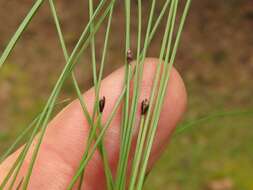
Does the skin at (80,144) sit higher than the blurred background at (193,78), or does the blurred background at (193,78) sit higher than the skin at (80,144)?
the blurred background at (193,78)

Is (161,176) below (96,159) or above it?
above

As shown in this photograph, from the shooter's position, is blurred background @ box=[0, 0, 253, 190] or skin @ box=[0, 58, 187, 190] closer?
skin @ box=[0, 58, 187, 190]

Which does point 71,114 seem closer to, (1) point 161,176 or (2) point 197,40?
(1) point 161,176

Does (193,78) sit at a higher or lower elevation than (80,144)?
higher

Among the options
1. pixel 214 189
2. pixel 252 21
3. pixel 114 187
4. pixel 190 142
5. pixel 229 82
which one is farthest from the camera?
pixel 252 21

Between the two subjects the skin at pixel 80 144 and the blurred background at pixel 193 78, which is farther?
the blurred background at pixel 193 78

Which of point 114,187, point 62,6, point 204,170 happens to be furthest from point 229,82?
point 114,187

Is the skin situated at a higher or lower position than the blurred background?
lower

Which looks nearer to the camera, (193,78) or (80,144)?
(80,144)
